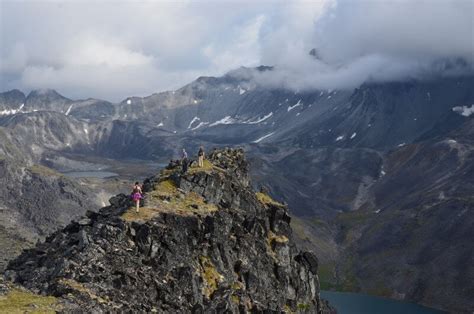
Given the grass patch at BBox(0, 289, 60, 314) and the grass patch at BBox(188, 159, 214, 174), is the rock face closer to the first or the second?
the grass patch at BBox(188, 159, 214, 174)

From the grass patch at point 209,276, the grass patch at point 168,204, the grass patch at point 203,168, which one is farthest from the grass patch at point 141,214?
the grass patch at point 203,168

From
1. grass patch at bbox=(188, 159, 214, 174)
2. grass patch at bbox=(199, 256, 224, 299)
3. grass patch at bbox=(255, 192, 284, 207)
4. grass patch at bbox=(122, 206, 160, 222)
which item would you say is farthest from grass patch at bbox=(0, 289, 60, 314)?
grass patch at bbox=(255, 192, 284, 207)

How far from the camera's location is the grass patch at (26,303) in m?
42.8

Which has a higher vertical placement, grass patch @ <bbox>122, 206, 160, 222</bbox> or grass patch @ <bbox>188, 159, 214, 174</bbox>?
grass patch @ <bbox>188, 159, 214, 174</bbox>

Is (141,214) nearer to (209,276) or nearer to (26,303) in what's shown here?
(209,276)

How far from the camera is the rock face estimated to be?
5419 cm

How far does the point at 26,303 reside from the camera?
1742 inches

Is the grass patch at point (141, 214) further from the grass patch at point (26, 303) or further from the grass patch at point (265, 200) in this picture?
the grass patch at point (265, 200)

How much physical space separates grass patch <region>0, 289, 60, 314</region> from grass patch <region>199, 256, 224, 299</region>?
2952 cm

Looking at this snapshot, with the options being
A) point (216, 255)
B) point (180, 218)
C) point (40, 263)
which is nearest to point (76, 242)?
point (40, 263)

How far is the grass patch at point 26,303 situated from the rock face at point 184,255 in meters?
1.51

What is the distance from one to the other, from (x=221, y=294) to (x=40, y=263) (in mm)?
22542

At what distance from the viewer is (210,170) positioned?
10156 centimetres

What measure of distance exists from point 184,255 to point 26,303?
30843 millimetres
